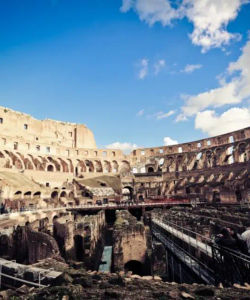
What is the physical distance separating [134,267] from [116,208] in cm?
2115

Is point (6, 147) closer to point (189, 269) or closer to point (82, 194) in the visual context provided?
point (82, 194)

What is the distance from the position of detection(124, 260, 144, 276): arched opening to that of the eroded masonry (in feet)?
0.18

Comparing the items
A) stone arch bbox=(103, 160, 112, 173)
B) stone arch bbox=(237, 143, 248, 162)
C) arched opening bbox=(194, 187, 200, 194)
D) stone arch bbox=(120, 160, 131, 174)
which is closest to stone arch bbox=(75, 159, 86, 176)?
stone arch bbox=(103, 160, 112, 173)

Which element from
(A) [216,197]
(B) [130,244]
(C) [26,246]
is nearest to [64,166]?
→ (A) [216,197]

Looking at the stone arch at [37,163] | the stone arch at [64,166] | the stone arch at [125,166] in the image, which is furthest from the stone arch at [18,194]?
the stone arch at [125,166]

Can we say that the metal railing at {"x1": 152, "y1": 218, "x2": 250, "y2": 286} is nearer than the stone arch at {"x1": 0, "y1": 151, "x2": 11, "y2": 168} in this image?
Yes

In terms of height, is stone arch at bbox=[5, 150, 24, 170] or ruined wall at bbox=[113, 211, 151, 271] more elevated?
stone arch at bbox=[5, 150, 24, 170]

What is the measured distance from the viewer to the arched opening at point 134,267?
8.16m

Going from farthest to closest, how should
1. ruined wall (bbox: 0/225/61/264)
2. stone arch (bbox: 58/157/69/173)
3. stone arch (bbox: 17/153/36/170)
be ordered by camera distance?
stone arch (bbox: 58/157/69/173), stone arch (bbox: 17/153/36/170), ruined wall (bbox: 0/225/61/264)

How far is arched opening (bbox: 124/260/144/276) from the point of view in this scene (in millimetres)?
8162

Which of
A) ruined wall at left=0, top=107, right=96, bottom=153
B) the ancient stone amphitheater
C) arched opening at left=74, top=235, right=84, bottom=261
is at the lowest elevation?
arched opening at left=74, top=235, right=84, bottom=261

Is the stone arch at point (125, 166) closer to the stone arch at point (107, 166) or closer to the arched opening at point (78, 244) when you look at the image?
the stone arch at point (107, 166)

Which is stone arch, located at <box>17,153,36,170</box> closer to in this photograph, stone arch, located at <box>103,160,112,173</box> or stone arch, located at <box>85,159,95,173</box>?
stone arch, located at <box>85,159,95,173</box>

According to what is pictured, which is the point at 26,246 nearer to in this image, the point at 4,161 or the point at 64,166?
the point at 4,161
